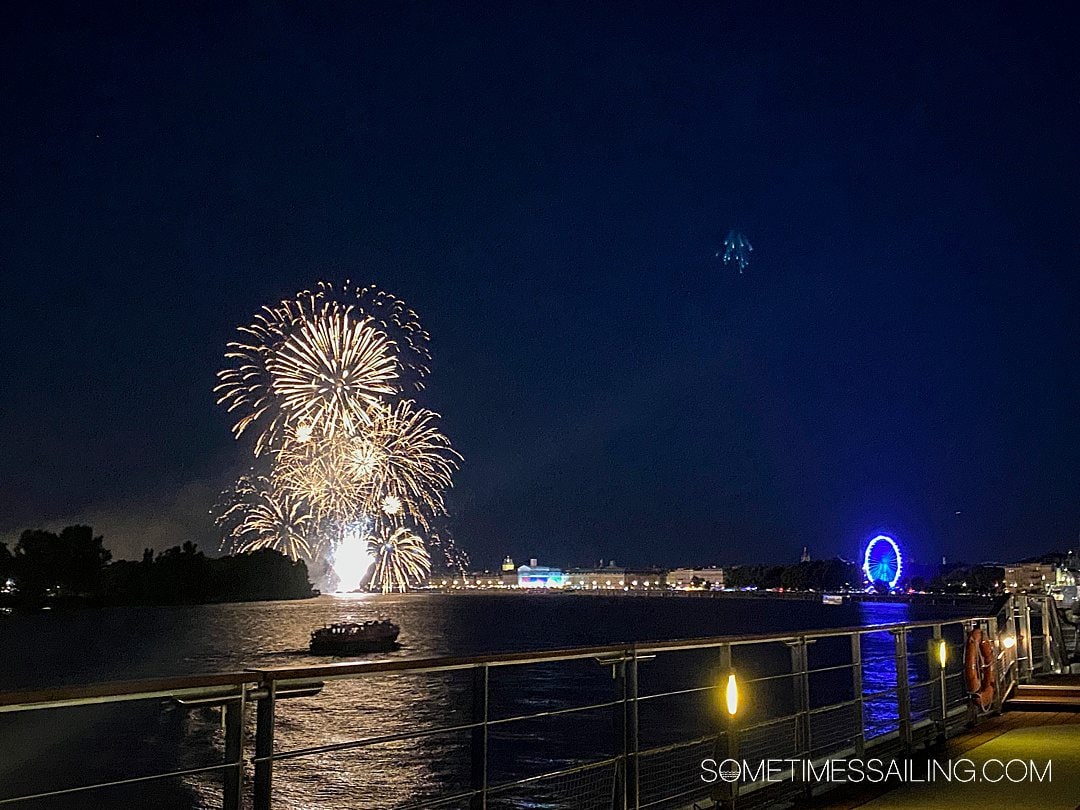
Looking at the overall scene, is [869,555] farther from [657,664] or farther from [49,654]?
[49,654]

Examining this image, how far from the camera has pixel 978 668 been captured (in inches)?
440

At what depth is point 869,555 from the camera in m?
140

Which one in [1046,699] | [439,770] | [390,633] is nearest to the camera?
[1046,699]

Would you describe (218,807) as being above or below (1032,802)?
below

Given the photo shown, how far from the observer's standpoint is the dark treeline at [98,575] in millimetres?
162125

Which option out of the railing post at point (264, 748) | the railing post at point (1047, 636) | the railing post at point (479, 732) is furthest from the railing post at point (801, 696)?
the railing post at point (1047, 636)

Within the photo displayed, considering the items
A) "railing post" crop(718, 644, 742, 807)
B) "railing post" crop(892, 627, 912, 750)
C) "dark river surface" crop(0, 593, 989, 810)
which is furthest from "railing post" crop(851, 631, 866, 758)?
"railing post" crop(718, 644, 742, 807)

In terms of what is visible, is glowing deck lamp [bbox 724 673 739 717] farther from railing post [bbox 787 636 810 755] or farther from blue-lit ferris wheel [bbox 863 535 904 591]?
blue-lit ferris wheel [bbox 863 535 904 591]

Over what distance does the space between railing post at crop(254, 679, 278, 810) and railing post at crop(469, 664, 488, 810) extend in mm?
1187

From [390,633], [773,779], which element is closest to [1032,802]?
[773,779]

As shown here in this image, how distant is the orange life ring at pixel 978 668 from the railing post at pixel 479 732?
7.37 m

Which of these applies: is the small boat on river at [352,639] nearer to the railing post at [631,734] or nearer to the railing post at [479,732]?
the railing post at [631,734]

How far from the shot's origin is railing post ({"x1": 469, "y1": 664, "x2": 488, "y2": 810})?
5176 millimetres

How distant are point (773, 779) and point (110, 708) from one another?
5401cm
